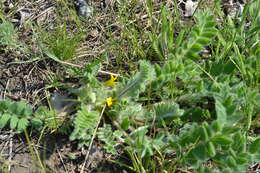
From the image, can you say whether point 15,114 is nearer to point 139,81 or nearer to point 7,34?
point 7,34

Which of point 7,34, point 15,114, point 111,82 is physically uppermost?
point 7,34

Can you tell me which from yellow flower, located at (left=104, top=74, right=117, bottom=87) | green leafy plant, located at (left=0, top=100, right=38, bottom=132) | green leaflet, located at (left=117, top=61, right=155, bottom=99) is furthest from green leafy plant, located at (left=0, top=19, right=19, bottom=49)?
green leaflet, located at (left=117, top=61, right=155, bottom=99)

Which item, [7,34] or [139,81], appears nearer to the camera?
[139,81]

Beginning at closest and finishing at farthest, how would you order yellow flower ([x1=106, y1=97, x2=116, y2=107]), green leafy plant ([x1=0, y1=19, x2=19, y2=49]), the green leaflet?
the green leaflet
yellow flower ([x1=106, y1=97, x2=116, y2=107])
green leafy plant ([x1=0, y1=19, x2=19, y2=49])

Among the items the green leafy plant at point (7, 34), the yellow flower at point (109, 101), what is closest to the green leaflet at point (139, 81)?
the yellow flower at point (109, 101)

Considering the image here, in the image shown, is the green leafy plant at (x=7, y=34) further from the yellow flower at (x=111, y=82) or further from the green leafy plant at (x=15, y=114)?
the yellow flower at (x=111, y=82)

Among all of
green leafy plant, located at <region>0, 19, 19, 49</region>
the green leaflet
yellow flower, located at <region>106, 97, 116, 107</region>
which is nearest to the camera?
the green leaflet

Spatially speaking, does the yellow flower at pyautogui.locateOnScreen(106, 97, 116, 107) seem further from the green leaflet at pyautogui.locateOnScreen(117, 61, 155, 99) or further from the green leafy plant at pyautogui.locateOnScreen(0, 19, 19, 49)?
the green leafy plant at pyautogui.locateOnScreen(0, 19, 19, 49)

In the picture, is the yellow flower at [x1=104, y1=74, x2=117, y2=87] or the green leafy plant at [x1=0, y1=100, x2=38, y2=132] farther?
the yellow flower at [x1=104, y1=74, x2=117, y2=87]

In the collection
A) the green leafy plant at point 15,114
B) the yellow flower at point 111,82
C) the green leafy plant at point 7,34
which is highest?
the green leafy plant at point 7,34

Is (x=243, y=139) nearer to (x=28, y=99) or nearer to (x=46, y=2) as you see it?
(x=28, y=99)

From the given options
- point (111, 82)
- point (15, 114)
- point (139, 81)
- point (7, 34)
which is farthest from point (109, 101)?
point (7, 34)
